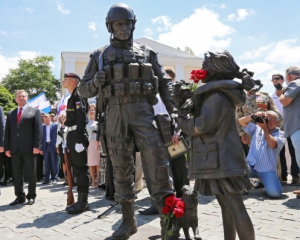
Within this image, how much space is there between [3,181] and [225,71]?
9223mm

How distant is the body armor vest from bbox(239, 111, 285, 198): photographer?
9.41ft

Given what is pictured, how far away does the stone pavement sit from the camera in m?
3.60

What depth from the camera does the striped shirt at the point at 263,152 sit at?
5.63 metres

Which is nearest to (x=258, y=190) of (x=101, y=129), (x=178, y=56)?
(x=101, y=129)

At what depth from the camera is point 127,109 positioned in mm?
3320

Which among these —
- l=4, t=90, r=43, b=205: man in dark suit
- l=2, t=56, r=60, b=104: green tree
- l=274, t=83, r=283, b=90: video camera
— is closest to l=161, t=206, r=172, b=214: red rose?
l=4, t=90, r=43, b=205: man in dark suit

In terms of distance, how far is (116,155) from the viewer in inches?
135

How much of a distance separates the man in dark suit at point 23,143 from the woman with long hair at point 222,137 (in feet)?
14.9

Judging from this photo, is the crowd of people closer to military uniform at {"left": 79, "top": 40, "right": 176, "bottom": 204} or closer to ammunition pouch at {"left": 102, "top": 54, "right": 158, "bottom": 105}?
military uniform at {"left": 79, "top": 40, "right": 176, "bottom": 204}

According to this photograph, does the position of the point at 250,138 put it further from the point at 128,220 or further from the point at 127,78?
the point at 127,78

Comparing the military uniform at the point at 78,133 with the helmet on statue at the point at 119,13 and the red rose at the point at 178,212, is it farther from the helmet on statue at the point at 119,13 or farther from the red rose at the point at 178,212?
the red rose at the point at 178,212

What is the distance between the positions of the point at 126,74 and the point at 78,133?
6.31ft

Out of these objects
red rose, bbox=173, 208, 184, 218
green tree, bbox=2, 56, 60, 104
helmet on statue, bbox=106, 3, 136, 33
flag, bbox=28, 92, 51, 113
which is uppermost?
green tree, bbox=2, 56, 60, 104

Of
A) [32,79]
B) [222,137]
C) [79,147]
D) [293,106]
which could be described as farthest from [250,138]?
[32,79]
